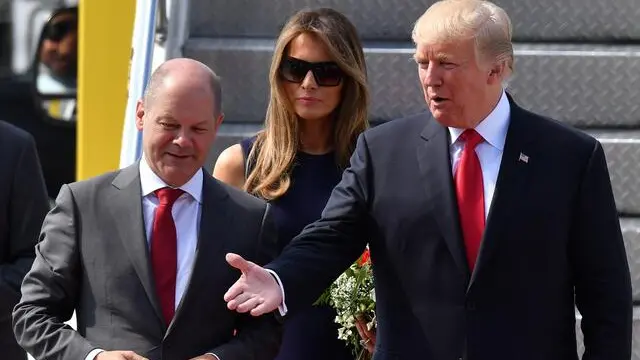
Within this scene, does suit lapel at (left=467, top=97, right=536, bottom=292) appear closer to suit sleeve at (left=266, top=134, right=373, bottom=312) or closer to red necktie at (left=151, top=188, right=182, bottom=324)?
suit sleeve at (left=266, top=134, right=373, bottom=312)

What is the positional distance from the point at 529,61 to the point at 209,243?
2643 mm

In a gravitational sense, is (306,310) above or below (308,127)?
below

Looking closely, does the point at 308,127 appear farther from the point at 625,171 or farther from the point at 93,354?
the point at 625,171

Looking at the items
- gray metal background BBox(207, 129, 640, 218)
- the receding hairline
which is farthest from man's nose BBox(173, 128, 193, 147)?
gray metal background BBox(207, 129, 640, 218)

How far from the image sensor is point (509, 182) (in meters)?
3.60

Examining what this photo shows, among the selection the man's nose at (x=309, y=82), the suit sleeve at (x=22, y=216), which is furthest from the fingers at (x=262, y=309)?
the man's nose at (x=309, y=82)

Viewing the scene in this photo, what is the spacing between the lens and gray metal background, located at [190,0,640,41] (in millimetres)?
5934

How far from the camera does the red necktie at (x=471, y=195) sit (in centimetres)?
360

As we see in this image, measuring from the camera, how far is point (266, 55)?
566 centimetres

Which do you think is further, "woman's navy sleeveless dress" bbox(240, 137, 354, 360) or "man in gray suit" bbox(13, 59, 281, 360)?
"woman's navy sleeveless dress" bbox(240, 137, 354, 360)

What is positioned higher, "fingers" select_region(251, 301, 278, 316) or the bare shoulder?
"fingers" select_region(251, 301, 278, 316)

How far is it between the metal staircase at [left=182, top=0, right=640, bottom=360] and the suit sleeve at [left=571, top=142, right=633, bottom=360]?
5.95 ft

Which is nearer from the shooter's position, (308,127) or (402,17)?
(308,127)

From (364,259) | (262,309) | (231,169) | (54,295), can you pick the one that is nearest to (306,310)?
(364,259)
